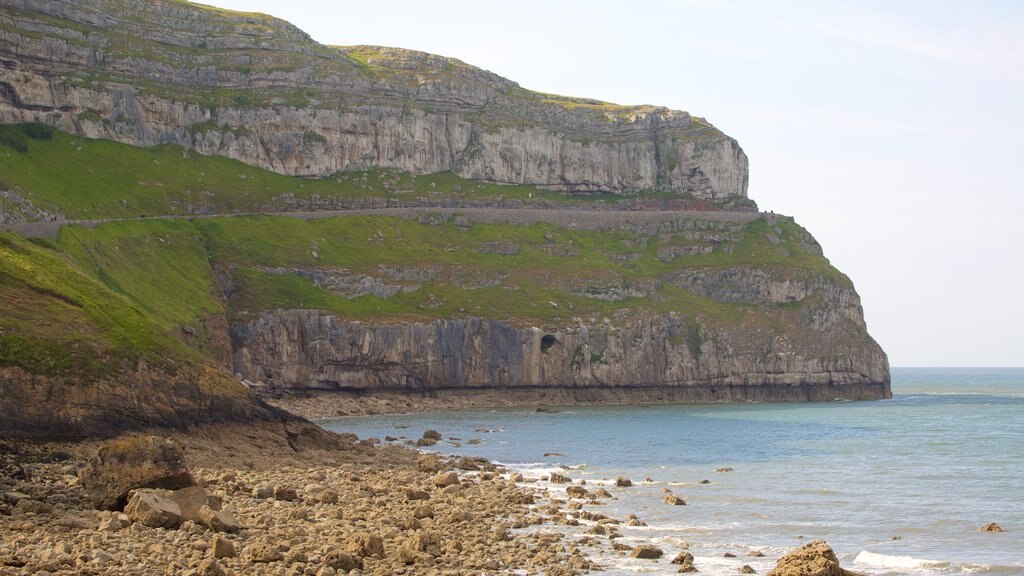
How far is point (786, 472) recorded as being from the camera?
2463 inches

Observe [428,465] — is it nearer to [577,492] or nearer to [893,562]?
[577,492]

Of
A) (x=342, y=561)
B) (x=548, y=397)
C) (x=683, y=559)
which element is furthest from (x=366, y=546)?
(x=548, y=397)

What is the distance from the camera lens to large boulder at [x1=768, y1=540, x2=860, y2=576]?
95.8 feet

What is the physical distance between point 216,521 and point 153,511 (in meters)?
1.97

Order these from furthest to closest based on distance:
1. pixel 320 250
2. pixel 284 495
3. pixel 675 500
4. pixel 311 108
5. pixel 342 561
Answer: pixel 311 108
pixel 320 250
pixel 675 500
pixel 284 495
pixel 342 561

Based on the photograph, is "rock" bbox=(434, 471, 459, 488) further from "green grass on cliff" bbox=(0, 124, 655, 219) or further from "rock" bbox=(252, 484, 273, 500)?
"green grass on cliff" bbox=(0, 124, 655, 219)

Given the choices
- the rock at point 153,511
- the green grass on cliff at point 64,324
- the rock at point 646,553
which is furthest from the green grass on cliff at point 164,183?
the rock at point 646,553

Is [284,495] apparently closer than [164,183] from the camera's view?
Yes

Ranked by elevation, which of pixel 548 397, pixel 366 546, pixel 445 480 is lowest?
pixel 366 546

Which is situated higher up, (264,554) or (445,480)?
(445,480)

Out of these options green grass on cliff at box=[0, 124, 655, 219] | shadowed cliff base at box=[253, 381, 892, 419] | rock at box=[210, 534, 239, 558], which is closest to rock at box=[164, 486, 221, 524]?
rock at box=[210, 534, 239, 558]

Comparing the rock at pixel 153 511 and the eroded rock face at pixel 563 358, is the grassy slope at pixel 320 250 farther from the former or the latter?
the rock at pixel 153 511

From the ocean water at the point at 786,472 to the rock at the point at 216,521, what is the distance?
11.8 meters

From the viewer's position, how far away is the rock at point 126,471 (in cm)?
3944
